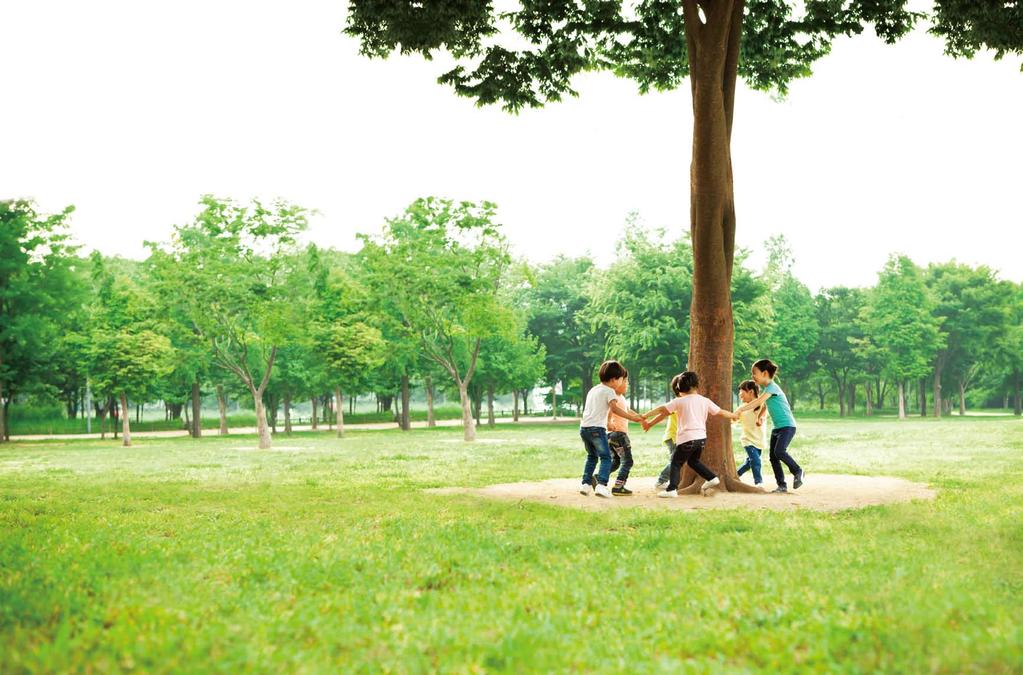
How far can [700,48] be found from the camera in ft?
45.8

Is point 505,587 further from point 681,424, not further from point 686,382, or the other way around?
point 686,382

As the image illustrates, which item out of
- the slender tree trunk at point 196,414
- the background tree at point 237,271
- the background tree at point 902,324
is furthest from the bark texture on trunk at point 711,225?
the background tree at point 902,324

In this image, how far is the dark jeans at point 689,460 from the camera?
12711 mm

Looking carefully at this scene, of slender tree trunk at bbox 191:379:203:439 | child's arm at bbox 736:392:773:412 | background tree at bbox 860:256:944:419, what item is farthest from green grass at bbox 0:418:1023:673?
background tree at bbox 860:256:944:419

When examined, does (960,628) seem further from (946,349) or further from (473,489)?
(946,349)

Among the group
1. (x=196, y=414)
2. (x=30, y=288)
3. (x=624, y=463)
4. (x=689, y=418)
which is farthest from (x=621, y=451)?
(x=196, y=414)

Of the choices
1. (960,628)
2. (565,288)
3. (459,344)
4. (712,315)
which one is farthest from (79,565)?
(565,288)

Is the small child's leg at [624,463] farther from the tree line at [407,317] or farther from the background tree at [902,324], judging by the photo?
the background tree at [902,324]

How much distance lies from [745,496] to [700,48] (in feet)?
23.4

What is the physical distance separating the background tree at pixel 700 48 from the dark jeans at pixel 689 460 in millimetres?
1043

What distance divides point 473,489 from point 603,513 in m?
4.28

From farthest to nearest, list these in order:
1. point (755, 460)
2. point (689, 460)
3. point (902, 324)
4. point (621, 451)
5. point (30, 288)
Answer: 1. point (902, 324)
2. point (30, 288)
3. point (755, 460)
4. point (621, 451)
5. point (689, 460)

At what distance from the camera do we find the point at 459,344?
53.7 m

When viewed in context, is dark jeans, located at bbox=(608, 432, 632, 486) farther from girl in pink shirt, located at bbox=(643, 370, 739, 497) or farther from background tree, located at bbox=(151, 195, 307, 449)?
background tree, located at bbox=(151, 195, 307, 449)
